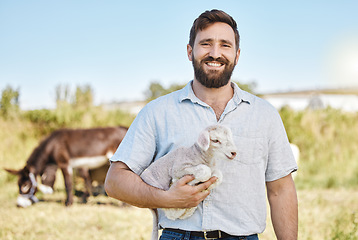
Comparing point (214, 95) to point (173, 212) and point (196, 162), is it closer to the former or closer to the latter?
point (196, 162)

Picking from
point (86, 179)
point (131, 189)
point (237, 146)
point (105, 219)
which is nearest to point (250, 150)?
point (237, 146)

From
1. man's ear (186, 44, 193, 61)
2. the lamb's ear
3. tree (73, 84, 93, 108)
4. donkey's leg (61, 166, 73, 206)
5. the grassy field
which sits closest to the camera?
the lamb's ear

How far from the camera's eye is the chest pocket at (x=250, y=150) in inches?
103

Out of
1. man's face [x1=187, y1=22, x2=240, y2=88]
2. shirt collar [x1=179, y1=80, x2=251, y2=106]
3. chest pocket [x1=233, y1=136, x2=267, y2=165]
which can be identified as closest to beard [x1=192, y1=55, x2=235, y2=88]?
man's face [x1=187, y1=22, x2=240, y2=88]

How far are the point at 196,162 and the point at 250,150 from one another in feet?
1.44

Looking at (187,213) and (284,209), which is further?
(284,209)

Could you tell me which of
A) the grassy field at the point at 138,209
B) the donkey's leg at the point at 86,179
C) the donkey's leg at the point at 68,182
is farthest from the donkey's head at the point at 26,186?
the donkey's leg at the point at 86,179

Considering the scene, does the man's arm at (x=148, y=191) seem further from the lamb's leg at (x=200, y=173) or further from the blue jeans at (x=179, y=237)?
the blue jeans at (x=179, y=237)

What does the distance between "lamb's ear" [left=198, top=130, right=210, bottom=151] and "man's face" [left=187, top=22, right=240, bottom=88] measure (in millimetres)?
520

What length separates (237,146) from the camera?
2.61m

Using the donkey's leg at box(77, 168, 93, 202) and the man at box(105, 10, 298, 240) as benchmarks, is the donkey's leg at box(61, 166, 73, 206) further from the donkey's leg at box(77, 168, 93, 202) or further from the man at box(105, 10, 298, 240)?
the man at box(105, 10, 298, 240)

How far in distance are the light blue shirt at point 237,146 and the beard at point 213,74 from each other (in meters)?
0.13

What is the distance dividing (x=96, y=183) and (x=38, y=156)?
A: 2148mm

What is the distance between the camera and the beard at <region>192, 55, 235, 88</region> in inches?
108
